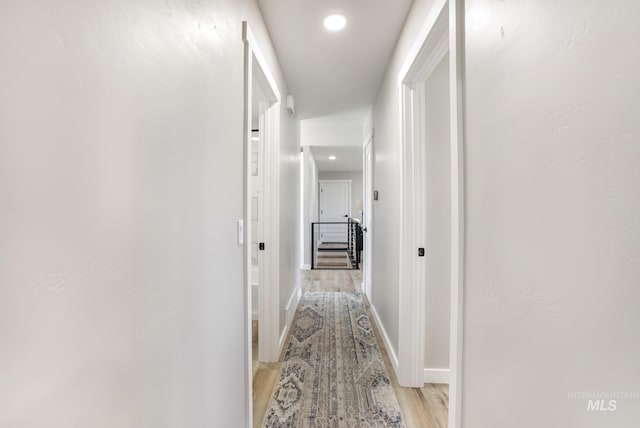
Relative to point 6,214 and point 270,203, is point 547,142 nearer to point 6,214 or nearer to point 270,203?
point 6,214

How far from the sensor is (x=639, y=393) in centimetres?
47

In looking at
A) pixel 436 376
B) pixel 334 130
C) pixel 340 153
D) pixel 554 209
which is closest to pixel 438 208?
pixel 436 376

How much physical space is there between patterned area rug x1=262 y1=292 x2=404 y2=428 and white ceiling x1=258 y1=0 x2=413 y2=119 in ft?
8.01

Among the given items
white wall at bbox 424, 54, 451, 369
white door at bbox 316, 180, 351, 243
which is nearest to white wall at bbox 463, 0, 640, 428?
white wall at bbox 424, 54, 451, 369

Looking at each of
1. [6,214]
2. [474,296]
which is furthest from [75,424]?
[474,296]

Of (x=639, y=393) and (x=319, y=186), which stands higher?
(x=319, y=186)

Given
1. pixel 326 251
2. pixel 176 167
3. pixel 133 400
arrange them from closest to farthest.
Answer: pixel 133 400 < pixel 176 167 < pixel 326 251

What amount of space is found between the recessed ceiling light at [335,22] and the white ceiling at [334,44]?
0.11 feet

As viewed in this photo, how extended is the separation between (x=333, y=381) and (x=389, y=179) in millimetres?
1592

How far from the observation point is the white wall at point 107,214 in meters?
0.41

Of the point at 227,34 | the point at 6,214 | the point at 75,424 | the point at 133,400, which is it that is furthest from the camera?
the point at 227,34

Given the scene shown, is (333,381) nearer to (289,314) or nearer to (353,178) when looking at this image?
(289,314)

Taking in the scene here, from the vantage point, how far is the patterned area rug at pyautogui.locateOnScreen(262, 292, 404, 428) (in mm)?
1699

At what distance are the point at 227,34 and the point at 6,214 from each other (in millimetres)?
1102
